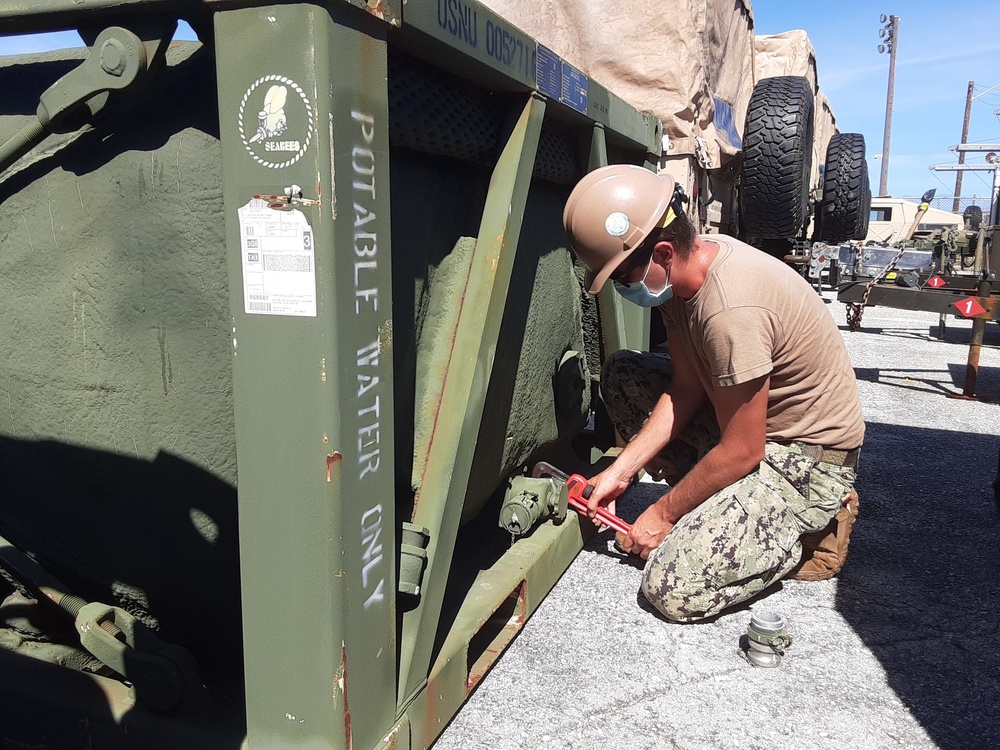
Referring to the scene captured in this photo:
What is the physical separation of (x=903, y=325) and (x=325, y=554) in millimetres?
13203

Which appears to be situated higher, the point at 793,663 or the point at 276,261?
the point at 276,261

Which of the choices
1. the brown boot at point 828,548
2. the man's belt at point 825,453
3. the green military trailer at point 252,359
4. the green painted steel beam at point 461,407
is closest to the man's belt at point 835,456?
the man's belt at point 825,453

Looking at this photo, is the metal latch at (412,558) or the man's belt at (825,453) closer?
the metal latch at (412,558)

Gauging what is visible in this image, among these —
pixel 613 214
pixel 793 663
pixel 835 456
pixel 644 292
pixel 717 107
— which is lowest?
pixel 793 663

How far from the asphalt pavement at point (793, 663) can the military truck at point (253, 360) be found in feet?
0.63

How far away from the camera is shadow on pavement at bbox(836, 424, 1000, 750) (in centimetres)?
217

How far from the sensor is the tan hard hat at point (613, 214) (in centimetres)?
225

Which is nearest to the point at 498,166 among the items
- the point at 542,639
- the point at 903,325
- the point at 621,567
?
the point at 542,639

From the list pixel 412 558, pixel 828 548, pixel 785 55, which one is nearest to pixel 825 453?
pixel 828 548

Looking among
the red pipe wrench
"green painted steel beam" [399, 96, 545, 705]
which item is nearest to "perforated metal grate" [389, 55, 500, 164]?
"green painted steel beam" [399, 96, 545, 705]

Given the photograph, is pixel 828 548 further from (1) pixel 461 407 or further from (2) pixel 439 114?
(2) pixel 439 114

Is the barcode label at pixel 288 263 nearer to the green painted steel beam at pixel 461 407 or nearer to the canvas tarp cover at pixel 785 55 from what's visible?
the green painted steel beam at pixel 461 407

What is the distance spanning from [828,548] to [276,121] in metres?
2.48

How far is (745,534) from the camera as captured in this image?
2.50m
